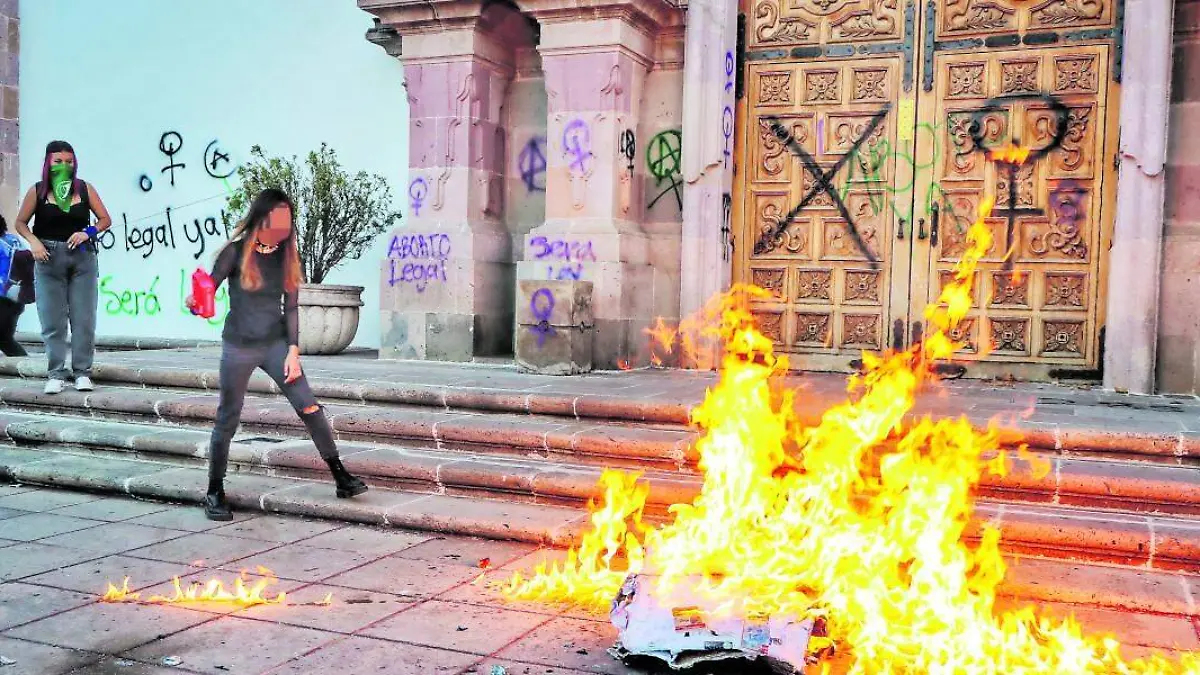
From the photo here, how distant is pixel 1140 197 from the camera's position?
8523 millimetres

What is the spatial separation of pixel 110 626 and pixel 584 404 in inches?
150

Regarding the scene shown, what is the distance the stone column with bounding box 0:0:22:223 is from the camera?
14555mm

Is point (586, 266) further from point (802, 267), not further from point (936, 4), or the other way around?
point (936, 4)

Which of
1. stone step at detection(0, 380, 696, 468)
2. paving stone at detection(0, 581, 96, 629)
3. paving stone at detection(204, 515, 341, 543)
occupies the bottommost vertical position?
paving stone at detection(0, 581, 96, 629)

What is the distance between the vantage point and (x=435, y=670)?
373cm

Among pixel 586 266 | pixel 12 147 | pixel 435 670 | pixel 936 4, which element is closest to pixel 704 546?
pixel 435 670

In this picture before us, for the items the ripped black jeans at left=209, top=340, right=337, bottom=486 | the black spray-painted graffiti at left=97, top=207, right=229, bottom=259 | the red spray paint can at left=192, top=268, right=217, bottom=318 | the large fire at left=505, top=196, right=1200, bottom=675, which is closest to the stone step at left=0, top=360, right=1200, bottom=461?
the large fire at left=505, top=196, right=1200, bottom=675

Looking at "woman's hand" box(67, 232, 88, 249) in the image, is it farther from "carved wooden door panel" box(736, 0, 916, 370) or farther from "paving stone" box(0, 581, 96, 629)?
"carved wooden door panel" box(736, 0, 916, 370)

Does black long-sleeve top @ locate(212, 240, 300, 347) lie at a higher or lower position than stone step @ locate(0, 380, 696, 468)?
higher

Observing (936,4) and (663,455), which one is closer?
(663,455)

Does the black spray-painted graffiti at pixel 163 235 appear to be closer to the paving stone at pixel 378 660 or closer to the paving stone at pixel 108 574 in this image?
the paving stone at pixel 108 574

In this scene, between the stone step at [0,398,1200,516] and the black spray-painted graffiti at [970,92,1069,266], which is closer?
the stone step at [0,398,1200,516]

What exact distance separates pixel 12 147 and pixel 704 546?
1398cm

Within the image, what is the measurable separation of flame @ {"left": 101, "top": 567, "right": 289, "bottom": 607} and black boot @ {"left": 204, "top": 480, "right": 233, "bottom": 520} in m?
1.26
